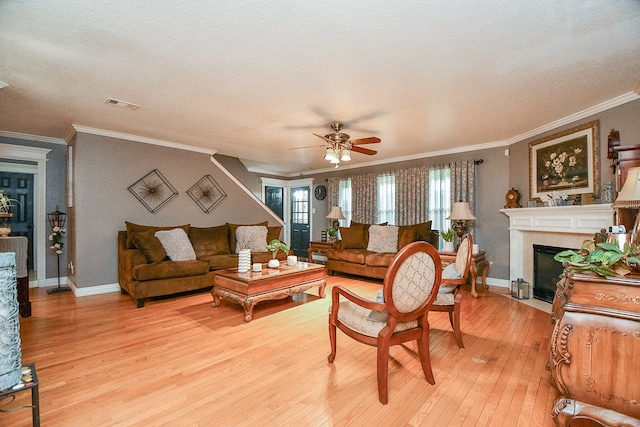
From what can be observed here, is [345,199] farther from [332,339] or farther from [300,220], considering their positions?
[332,339]

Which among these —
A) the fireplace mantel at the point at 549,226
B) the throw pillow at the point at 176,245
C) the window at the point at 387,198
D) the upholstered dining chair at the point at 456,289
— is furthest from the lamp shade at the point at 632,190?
the throw pillow at the point at 176,245

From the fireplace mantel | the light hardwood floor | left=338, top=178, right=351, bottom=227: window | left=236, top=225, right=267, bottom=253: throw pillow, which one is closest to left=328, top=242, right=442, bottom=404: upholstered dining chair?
the light hardwood floor

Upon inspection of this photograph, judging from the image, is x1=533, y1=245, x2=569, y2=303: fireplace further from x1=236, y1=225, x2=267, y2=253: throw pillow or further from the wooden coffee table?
x1=236, y1=225, x2=267, y2=253: throw pillow

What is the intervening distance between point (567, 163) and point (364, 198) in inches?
143

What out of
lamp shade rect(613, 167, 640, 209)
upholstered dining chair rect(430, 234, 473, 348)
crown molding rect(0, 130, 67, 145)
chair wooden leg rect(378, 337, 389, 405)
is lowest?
chair wooden leg rect(378, 337, 389, 405)

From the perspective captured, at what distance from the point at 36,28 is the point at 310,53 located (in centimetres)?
188

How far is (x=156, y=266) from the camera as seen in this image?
377 centimetres

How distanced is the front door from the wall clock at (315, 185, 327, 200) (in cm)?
34

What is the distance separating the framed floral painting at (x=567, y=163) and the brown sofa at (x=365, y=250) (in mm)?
1722

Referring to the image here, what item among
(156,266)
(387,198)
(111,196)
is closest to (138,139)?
(111,196)

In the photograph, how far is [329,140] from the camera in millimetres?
3785

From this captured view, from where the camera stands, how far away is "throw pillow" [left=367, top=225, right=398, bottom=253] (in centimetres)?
538

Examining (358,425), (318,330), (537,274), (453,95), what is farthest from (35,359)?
(537,274)

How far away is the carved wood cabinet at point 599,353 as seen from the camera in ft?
4.42
